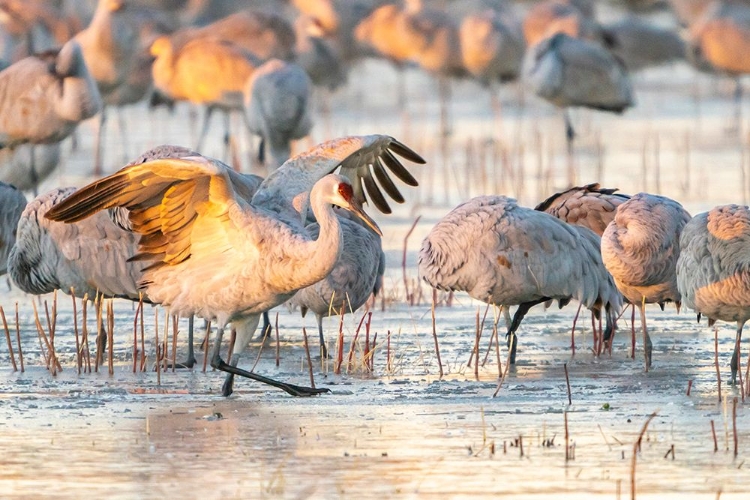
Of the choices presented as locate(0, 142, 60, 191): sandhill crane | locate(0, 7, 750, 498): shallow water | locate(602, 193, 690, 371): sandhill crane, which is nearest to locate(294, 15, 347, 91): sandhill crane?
locate(0, 142, 60, 191): sandhill crane

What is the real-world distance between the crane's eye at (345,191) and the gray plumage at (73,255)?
173 centimetres

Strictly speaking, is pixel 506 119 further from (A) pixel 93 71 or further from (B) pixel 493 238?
(B) pixel 493 238

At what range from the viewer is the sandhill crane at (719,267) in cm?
726

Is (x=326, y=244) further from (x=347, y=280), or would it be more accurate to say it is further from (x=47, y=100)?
(x=47, y=100)

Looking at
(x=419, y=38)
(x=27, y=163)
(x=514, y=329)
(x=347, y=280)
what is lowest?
(x=514, y=329)

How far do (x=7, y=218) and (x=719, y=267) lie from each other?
14.3 feet

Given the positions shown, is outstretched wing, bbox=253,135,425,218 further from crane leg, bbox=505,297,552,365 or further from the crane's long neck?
crane leg, bbox=505,297,552,365

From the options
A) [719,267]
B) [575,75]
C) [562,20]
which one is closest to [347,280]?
[719,267]

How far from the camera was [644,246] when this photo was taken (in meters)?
8.06

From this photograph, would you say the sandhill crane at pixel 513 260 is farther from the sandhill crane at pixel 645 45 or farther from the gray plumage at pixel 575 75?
the sandhill crane at pixel 645 45

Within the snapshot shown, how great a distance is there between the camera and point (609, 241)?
26.7 feet

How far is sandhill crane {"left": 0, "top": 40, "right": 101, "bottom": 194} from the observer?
1348cm

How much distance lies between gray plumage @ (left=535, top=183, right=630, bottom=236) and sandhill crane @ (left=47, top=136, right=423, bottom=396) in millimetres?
1822

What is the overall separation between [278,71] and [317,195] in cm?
864
